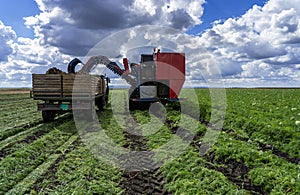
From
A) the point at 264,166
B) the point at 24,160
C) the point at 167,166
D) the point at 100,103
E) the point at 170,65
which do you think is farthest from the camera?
the point at 100,103

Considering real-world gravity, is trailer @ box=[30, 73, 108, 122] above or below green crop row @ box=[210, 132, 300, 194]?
above

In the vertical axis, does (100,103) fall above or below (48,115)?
above

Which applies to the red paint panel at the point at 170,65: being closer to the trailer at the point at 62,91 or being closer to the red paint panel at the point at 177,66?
the red paint panel at the point at 177,66

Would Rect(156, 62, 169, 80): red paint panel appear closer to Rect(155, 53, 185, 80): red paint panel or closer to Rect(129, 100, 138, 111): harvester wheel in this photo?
Rect(155, 53, 185, 80): red paint panel

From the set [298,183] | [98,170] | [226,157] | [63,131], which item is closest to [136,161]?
[98,170]

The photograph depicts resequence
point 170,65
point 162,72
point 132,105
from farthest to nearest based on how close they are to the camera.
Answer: point 132,105
point 170,65
point 162,72

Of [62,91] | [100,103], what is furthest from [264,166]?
[100,103]

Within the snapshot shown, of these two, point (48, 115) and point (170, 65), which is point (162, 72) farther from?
point (48, 115)

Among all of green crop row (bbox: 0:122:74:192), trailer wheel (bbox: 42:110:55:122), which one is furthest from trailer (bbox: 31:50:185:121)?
green crop row (bbox: 0:122:74:192)

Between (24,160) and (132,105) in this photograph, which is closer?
(24,160)

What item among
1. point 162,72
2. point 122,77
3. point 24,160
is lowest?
point 24,160

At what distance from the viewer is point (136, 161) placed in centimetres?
735

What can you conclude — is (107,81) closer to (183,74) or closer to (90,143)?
(183,74)

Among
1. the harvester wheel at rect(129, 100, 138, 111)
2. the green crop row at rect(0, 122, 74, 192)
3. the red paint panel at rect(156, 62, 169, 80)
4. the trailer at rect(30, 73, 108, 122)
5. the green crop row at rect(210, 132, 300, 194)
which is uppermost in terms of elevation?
the red paint panel at rect(156, 62, 169, 80)
